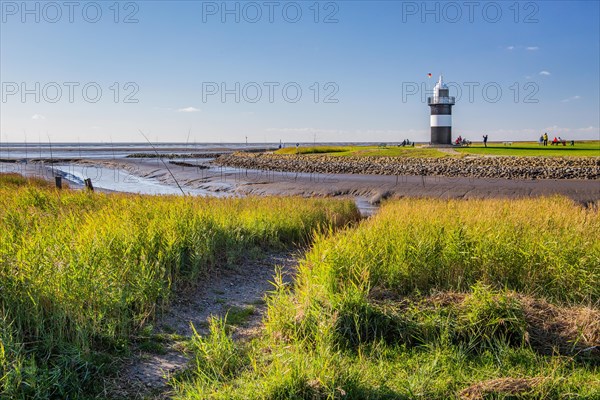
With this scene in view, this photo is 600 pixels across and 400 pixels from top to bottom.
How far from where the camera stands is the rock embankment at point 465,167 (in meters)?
31.3

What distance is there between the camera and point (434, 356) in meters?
5.53

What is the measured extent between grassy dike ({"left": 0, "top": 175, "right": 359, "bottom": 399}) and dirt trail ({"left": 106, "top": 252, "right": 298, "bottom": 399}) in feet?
0.72

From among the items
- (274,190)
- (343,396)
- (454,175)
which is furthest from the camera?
(454,175)

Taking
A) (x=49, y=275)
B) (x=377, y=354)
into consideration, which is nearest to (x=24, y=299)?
(x=49, y=275)

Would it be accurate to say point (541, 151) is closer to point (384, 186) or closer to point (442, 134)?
point (442, 134)

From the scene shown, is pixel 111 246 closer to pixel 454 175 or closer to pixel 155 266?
pixel 155 266

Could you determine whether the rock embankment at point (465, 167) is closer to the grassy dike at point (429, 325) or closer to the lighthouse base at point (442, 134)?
the lighthouse base at point (442, 134)

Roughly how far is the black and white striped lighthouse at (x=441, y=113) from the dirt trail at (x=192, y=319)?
49075mm

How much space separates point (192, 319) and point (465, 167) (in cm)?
3065

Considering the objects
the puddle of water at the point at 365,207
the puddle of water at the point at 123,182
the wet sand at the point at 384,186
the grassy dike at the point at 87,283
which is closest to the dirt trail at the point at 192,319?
the grassy dike at the point at 87,283

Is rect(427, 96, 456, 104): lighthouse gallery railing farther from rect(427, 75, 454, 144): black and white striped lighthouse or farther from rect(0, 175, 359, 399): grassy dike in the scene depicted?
rect(0, 175, 359, 399): grassy dike

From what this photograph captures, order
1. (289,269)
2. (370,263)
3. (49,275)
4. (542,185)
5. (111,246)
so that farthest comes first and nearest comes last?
1. (542,185)
2. (289,269)
3. (111,246)
4. (370,263)
5. (49,275)

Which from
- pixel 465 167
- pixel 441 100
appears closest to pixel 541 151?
pixel 441 100

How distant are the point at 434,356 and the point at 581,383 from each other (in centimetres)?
138
